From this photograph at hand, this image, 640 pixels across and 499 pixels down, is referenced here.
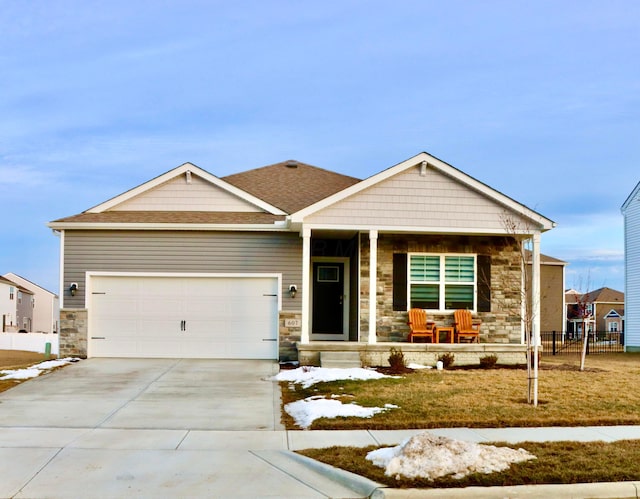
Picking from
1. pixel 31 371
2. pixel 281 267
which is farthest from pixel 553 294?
pixel 31 371

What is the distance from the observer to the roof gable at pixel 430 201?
54.3ft

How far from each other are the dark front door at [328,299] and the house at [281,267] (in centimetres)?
114

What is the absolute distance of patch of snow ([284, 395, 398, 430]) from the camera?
9.97 m

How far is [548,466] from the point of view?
7.23 m

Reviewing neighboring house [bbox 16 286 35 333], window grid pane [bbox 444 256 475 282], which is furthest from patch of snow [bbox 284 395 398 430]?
neighboring house [bbox 16 286 35 333]

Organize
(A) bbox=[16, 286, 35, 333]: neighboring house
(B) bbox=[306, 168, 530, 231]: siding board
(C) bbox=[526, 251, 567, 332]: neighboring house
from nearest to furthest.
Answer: (B) bbox=[306, 168, 530, 231]: siding board → (C) bbox=[526, 251, 567, 332]: neighboring house → (A) bbox=[16, 286, 35, 333]: neighboring house

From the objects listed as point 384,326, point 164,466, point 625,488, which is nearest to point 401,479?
point 625,488

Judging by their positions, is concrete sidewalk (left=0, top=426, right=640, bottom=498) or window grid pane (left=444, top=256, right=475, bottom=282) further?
window grid pane (left=444, top=256, right=475, bottom=282)

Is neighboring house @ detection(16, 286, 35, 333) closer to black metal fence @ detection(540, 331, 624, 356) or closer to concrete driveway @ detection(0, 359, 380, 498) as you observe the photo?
black metal fence @ detection(540, 331, 624, 356)

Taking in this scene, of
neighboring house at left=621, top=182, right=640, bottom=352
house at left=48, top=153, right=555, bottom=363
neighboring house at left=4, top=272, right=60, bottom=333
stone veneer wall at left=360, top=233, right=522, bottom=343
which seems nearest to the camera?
house at left=48, top=153, right=555, bottom=363

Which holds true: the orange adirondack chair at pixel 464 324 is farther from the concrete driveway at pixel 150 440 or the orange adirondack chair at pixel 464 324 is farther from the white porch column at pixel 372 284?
the concrete driveway at pixel 150 440

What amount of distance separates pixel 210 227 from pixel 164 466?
1011 centimetres

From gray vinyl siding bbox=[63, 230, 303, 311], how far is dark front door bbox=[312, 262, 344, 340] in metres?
2.10

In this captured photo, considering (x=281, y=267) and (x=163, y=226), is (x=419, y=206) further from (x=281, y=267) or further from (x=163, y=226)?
(x=163, y=226)
